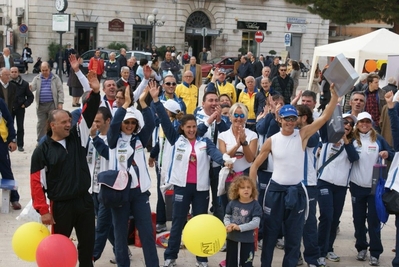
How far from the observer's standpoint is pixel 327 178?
764cm

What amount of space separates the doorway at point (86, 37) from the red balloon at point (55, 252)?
4271cm

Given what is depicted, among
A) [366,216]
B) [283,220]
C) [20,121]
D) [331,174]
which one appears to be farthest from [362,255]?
[20,121]

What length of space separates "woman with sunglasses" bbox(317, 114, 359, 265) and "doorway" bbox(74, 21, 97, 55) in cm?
4143

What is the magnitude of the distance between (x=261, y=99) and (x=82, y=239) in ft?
20.5

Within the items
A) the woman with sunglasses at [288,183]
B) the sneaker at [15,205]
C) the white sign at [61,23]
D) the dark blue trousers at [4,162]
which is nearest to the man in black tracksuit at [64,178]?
the woman with sunglasses at [288,183]

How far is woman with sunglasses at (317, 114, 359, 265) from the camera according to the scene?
25.0 ft

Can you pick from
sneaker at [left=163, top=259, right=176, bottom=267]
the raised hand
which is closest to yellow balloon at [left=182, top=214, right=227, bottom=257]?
sneaker at [left=163, top=259, right=176, bottom=267]

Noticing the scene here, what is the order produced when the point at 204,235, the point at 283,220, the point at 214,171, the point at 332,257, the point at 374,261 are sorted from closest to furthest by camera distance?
1. the point at 204,235
2. the point at 283,220
3. the point at 214,171
4. the point at 374,261
5. the point at 332,257

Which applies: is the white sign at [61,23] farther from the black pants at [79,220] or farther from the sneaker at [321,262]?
the black pants at [79,220]

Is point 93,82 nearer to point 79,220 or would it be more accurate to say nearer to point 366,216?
point 79,220

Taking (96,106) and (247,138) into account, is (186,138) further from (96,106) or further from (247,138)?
(96,106)

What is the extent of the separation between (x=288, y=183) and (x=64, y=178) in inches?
89.4

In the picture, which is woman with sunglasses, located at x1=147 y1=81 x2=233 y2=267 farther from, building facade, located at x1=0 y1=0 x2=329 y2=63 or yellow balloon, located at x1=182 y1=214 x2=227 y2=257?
building facade, located at x1=0 y1=0 x2=329 y2=63

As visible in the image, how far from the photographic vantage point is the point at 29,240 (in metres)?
6.09
